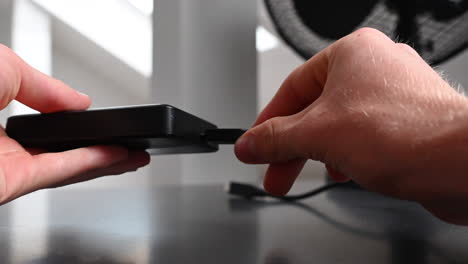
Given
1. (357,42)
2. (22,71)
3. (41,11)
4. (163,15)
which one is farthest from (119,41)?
(357,42)

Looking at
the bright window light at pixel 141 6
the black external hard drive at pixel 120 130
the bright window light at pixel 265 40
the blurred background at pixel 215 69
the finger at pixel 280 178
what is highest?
the bright window light at pixel 141 6

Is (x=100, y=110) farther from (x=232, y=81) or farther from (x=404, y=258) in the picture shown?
(x=232, y=81)

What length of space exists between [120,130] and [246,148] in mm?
124

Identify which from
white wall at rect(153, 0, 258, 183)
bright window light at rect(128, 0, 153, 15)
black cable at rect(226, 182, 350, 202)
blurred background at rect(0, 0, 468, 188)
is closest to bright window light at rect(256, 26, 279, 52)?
blurred background at rect(0, 0, 468, 188)

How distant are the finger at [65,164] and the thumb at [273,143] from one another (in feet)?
0.46

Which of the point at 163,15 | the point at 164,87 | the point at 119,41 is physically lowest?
the point at 164,87

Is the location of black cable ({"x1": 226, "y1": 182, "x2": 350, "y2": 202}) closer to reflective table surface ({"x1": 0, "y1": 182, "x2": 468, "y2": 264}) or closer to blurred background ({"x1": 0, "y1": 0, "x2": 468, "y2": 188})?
reflective table surface ({"x1": 0, "y1": 182, "x2": 468, "y2": 264})

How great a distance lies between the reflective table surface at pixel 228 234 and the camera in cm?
31

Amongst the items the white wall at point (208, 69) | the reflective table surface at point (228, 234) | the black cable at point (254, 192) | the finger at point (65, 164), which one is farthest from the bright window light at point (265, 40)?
the finger at point (65, 164)

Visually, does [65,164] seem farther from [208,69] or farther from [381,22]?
[208,69]

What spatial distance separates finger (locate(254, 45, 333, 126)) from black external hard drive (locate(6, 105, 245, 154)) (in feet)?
0.35

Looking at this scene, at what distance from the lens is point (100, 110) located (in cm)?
37

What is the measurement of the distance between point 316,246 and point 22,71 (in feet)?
1.30

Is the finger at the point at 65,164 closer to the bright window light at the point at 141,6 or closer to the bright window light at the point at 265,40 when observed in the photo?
the bright window light at the point at 265,40
